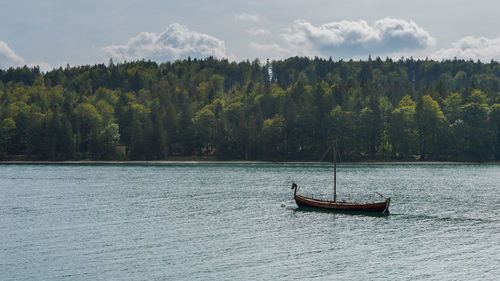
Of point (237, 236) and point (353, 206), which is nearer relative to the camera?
point (237, 236)

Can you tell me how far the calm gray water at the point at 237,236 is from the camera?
44.0 meters

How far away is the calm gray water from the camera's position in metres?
44.0

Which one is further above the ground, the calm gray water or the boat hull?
the boat hull

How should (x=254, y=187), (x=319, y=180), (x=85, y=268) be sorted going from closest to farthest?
1. (x=85, y=268)
2. (x=254, y=187)
3. (x=319, y=180)

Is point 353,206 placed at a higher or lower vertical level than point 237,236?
higher

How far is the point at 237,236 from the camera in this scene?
190 ft

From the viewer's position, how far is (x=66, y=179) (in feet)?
429

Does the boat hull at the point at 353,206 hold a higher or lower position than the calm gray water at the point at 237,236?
higher

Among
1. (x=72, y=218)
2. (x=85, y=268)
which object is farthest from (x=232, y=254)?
(x=72, y=218)

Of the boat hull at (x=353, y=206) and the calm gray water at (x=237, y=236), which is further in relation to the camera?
the boat hull at (x=353, y=206)

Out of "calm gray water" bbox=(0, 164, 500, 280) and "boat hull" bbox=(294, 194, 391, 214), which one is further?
"boat hull" bbox=(294, 194, 391, 214)

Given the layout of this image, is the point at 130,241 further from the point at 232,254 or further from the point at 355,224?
the point at 355,224

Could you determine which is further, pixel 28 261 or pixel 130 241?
pixel 130 241

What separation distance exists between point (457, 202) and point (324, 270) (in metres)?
51.9
